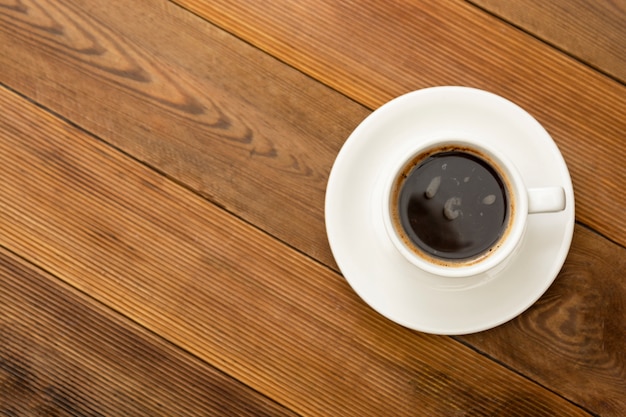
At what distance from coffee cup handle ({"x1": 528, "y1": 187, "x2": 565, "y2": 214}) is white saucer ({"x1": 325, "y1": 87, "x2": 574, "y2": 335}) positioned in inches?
2.9

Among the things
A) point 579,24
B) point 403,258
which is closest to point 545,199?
point 403,258

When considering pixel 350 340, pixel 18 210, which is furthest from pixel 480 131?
pixel 18 210

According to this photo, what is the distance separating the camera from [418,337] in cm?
92

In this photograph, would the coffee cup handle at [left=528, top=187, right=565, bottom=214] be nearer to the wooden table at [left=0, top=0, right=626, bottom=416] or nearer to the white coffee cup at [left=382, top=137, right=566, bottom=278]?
the white coffee cup at [left=382, top=137, right=566, bottom=278]

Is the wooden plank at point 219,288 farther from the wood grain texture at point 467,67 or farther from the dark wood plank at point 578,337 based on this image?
the wood grain texture at point 467,67

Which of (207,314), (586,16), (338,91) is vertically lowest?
(207,314)

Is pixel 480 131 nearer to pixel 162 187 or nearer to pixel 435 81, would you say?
pixel 435 81

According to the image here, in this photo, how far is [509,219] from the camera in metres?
0.79

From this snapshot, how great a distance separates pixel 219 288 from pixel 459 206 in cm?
32

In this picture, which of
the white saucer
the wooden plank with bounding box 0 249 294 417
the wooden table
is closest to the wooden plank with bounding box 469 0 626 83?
the wooden table

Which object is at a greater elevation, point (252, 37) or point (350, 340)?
point (252, 37)

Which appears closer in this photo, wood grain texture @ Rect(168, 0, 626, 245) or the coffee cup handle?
the coffee cup handle

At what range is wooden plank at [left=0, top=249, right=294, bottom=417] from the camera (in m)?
0.93

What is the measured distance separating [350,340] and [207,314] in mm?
187
